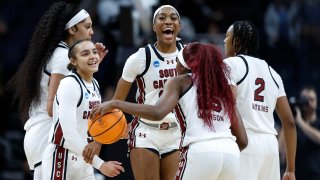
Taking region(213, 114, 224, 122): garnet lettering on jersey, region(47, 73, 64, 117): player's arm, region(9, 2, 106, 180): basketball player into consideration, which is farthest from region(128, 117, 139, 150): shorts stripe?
region(213, 114, 224, 122): garnet lettering on jersey

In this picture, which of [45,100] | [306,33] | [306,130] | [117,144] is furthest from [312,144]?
[45,100]

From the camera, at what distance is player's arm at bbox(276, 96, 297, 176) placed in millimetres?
8336

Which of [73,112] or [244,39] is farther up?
[244,39]

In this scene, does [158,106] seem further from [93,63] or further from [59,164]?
[59,164]

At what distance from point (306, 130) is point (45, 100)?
4.57 meters

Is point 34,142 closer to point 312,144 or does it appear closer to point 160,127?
point 160,127

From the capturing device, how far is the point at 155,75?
28.3 ft

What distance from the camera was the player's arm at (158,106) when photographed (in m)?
7.04

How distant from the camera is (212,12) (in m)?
17.2

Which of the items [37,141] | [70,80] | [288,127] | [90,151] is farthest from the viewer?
[37,141]

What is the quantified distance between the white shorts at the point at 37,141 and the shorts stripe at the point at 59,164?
637mm

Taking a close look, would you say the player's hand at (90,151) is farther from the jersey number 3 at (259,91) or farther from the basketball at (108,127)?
the jersey number 3 at (259,91)

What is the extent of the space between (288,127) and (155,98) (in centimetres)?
127

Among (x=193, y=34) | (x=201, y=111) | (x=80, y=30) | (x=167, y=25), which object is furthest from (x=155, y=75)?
(x=193, y=34)
